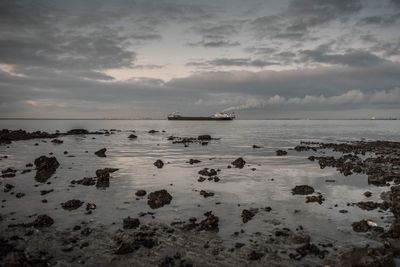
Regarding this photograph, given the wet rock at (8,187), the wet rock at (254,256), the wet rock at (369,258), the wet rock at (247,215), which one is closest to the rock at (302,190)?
the wet rock at (247,215)

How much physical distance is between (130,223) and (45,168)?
78.2 ft

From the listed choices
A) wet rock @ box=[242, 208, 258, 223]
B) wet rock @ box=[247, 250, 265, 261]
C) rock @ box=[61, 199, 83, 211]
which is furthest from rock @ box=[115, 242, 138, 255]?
rock @ box=[61, 199, 83, 211]

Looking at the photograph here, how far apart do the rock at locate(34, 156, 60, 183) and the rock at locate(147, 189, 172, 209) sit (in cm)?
1422

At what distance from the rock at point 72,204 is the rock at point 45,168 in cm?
A: 1097

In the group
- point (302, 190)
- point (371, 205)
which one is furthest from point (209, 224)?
point (371, 205)

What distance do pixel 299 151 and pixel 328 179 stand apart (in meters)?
30.0

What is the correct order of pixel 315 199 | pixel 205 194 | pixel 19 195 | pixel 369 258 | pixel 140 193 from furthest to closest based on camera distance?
pixel 205 194, pixel 140 193, pixel 19 195, pixel 315 199, pixel 369 258

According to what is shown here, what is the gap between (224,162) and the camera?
4938 centimetres

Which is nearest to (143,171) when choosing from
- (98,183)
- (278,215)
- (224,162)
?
(98,183)

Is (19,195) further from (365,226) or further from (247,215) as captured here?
(365,226)

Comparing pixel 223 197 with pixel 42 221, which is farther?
pixel 223 197

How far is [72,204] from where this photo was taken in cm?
2459

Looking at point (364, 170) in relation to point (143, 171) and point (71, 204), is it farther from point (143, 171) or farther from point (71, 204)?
point (71, 204)

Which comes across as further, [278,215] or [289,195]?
[289,195]
